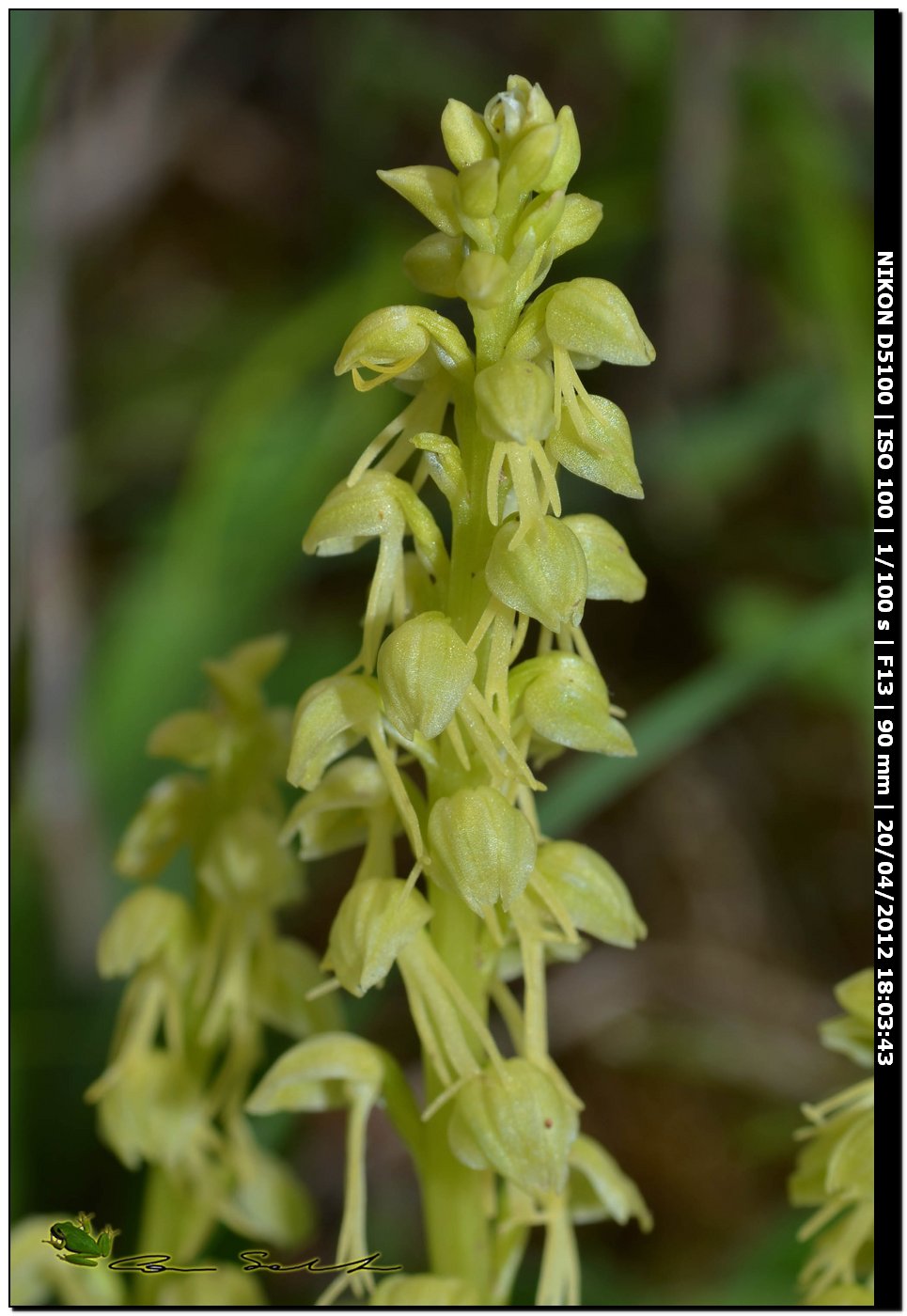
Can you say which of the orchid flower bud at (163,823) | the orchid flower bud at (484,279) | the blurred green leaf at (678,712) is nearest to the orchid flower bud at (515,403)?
the orchid flower bud at (484,279)

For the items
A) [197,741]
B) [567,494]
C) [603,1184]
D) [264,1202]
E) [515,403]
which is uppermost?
[567,494]

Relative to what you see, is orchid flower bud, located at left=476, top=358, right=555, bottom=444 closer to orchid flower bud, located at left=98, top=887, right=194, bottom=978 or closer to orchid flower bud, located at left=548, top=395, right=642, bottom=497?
orchid flower bud, located at left=548, top=395, right=642, bottom=497

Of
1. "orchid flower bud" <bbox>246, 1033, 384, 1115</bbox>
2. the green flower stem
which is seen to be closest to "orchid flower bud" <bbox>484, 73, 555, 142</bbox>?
the green flower stem

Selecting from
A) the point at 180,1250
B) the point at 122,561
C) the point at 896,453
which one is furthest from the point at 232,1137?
the point at 122,561

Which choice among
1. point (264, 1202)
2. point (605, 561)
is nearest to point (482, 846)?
point (605, 561)

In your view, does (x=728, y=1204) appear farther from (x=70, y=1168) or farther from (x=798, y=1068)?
(x=70, y=1168)

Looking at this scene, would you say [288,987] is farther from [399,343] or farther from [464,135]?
[464,135]

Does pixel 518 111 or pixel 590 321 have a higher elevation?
pixel 518 111
